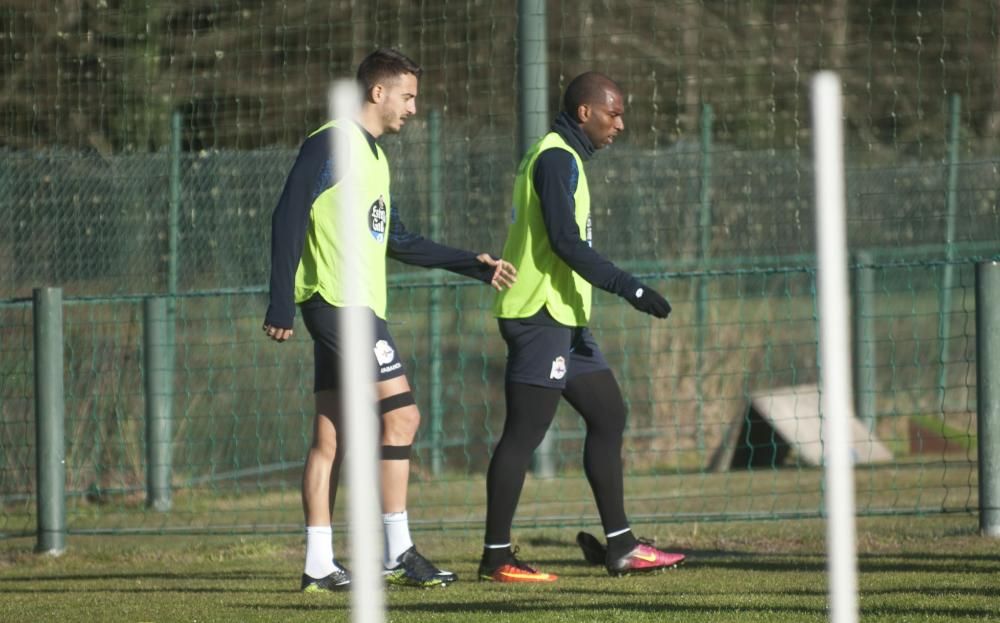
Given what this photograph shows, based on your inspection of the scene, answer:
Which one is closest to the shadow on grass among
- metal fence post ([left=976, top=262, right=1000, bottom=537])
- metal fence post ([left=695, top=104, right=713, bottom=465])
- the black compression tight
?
the black compression tight

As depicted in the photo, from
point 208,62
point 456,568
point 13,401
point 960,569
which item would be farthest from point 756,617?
point 208,62

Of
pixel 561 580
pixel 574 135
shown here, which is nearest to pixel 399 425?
pixel 561 580

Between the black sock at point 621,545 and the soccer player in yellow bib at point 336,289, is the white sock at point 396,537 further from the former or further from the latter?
the black sock at point 621,545

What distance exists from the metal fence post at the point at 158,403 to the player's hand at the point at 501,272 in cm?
388

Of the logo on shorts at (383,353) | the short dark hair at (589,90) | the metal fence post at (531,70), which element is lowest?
the logo on shorts at (383,353)

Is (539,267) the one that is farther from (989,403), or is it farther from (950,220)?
(950,220)

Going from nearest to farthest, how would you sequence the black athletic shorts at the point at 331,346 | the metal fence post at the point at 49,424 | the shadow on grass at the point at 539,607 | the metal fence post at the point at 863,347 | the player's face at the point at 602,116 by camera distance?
the shadow on grass at the point at 539,607, the black athletic shorts at the point at 331,346, the player's face at the point at 602,116, the metal fence post at the point at 49,424, the metal fence post at the point at 863,347

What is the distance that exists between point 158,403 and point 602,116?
432 cm

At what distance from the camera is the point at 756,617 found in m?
4.91

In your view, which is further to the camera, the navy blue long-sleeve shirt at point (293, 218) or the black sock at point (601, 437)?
the black sock at point (601, 437)

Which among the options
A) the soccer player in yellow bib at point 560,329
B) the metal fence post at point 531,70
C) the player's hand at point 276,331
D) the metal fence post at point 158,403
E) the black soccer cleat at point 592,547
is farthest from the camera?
the metal fence post at point 158,403

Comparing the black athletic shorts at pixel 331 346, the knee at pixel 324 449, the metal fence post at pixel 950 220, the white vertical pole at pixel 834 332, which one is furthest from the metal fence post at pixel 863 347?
the white vertical pole at pixel 834 332

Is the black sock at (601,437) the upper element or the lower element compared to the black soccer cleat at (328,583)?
upper

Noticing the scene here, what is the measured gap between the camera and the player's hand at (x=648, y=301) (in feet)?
19.1
